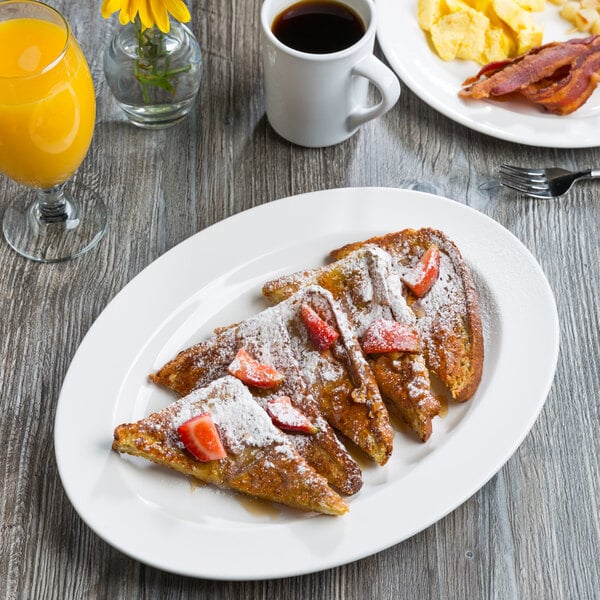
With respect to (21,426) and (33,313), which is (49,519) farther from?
(33,313)

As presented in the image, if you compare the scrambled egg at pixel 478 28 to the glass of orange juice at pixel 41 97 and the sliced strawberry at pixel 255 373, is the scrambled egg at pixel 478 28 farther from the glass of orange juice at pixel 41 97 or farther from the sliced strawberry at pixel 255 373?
the sliced strawberry at pixel 255 373

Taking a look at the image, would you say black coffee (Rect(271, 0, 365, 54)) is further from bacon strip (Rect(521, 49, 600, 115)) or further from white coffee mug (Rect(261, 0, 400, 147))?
bacon strip (Rect(521, 49, 600, 115))

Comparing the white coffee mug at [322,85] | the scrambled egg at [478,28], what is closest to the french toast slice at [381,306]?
the white coffee mug at [322,85]

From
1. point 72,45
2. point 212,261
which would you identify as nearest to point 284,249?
point 212,261

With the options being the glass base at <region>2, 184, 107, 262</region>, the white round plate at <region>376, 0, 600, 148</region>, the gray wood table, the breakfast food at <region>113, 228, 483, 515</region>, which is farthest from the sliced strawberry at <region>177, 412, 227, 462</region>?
the white round plate at <region>376, 0, 600, 148</region>

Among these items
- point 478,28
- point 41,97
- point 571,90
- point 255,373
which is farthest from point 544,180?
point 41,97
